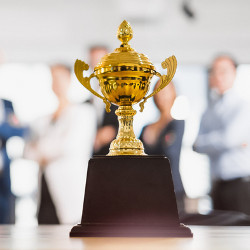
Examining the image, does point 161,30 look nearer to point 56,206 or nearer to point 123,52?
point 56,206

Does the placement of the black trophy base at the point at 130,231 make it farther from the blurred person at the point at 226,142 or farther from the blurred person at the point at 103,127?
the blurred person at the point at 226,142

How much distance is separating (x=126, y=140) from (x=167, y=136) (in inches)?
76.3

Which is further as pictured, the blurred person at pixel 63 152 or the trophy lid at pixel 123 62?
the blurred person at pixel 63 152

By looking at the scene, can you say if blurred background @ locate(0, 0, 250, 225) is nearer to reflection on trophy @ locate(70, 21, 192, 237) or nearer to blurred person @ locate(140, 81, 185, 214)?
blurred person @ locate(140, 81, 185, 214)

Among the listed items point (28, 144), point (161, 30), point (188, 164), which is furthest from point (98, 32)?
point (188, 164)

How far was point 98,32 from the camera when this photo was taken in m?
3.07

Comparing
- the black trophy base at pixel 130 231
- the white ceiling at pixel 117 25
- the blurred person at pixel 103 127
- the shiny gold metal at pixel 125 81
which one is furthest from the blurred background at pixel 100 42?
the black trophy base at pixel 130 231

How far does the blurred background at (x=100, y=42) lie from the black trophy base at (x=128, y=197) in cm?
219

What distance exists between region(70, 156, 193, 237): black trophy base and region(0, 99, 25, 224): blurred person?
2188 mm

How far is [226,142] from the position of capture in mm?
2846

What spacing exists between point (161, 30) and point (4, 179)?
1.49m

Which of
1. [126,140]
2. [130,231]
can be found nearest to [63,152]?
[126,140]

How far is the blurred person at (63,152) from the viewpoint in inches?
112

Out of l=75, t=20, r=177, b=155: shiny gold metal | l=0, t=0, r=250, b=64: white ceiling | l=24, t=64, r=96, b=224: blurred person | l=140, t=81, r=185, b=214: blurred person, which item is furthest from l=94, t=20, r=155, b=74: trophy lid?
l=0, t=0, r=250, b=64: white ceiling
